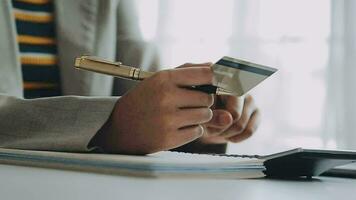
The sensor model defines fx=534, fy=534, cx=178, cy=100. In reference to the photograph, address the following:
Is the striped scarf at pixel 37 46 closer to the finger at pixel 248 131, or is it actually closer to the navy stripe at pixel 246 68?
the finger at pixel 248 131

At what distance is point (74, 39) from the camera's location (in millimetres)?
986

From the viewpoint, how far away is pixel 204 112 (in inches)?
23.0

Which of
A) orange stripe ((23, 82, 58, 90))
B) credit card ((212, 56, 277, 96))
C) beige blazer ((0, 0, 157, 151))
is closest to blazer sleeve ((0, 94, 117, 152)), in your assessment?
beige blazer ((0, 0, 157, 151))

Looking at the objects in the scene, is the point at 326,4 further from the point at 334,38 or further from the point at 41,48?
the point at 41,48

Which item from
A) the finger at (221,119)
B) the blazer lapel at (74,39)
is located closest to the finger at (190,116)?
the finger at (221,119)

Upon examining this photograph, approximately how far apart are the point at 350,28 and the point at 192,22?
1.63ft

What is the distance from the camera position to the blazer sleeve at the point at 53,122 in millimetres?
549

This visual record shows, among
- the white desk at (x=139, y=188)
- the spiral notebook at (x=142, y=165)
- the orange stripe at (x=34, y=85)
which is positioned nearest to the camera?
the white desk at (x=139, y=188)

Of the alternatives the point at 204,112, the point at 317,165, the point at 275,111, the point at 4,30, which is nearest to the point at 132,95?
the point at 204,112

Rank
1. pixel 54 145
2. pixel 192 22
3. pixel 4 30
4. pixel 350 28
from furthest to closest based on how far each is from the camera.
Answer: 1. pixel 192 22
2. pixel 350 28
3. pixel 4 30
4. pixel 54 145

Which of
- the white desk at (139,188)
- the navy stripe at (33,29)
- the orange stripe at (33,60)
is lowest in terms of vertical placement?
the white desk at (139,188)

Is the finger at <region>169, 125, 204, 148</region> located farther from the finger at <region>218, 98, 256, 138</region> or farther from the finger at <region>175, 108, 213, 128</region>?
the finger at <region>218, 98, 256, 138</region>

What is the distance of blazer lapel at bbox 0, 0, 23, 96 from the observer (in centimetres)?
82

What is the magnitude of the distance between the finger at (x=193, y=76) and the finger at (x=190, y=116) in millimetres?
34
